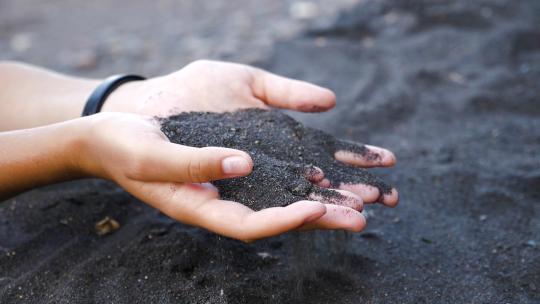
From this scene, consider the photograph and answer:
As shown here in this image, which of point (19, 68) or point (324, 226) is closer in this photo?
point (324, 226)

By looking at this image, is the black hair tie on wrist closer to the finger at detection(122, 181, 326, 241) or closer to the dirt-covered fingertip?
the finger at detection(122, 181, 326, 241)

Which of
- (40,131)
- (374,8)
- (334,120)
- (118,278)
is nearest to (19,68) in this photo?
(40,131)

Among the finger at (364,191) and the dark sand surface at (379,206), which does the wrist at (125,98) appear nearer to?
the dark sand surface at (379,206)

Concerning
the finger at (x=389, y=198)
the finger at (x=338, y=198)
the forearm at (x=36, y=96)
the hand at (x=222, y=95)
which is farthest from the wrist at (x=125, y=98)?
the finger at (x=389, y=198)

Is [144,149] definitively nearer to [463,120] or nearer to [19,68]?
[19,68]

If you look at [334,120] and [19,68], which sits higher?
[19,68]

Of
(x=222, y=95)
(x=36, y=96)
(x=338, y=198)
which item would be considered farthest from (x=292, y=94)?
(x=36, y=96)

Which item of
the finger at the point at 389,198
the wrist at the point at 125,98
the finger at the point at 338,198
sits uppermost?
the wrist at the point at 125,98
